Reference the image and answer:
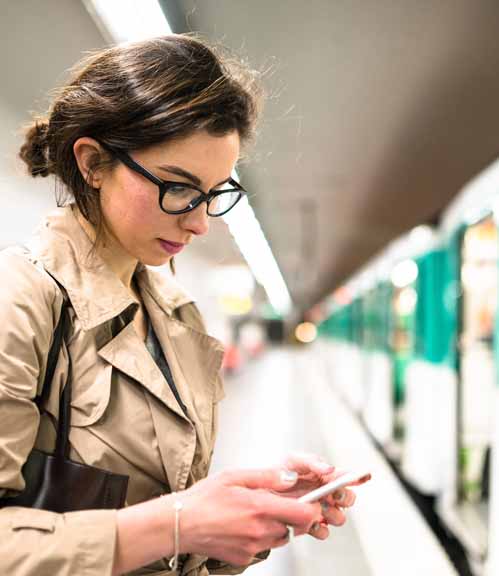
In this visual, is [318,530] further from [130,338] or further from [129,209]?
[129,209]

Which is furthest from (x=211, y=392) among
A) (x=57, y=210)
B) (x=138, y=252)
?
(x=57, y=210)

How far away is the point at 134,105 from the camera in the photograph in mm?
1156

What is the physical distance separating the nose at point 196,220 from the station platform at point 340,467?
1.64 feet

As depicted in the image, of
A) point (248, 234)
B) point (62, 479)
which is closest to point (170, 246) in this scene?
point (62, 479)

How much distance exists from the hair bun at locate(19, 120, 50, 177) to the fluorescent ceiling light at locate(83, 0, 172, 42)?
33.2 inches

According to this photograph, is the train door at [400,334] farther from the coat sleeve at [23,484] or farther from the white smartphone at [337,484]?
the coat sleeve at [23,484]

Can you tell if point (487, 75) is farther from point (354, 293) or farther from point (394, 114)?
point (354, 293)

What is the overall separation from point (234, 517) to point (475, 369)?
193 inches

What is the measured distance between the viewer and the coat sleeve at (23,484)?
3.10 ft

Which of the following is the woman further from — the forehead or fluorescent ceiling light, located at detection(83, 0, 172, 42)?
fluorescent ceiling light, located at detection(83, 0, 172, 42)

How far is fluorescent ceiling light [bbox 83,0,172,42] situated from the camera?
2018mm

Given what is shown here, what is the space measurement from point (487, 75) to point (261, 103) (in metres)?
3.03

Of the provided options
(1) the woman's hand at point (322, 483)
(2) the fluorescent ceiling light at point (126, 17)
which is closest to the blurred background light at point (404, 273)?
(2) the fluorescent ceiling light at point (126, 17)

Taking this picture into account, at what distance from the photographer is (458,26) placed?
10.8 feet
